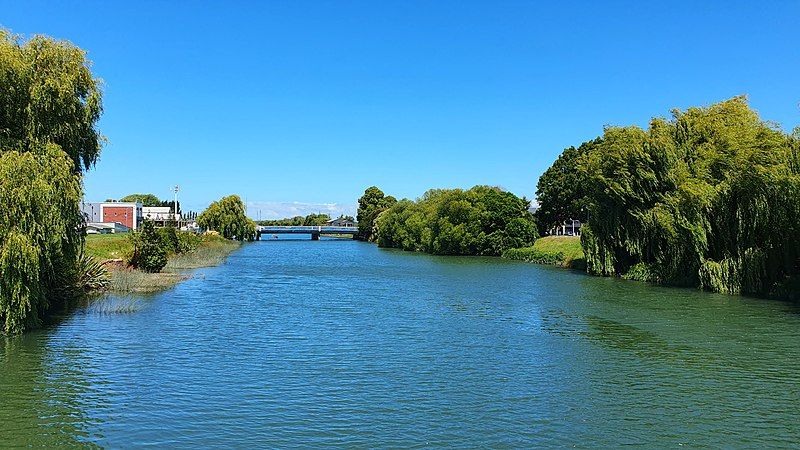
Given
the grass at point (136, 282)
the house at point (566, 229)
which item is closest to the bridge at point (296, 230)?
the house at point (566, 229)

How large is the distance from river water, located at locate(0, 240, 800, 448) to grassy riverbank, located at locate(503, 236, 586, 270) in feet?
91.4

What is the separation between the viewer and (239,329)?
25.5m

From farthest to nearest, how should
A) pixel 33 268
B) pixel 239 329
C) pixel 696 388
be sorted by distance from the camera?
1. pixel 239 329
2. pixel 33 268
3. pixel 696 388

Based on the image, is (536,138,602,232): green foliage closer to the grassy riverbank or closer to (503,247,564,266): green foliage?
the grassy riverbank

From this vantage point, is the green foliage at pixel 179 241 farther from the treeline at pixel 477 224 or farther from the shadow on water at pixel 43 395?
the shadow on water at pixel 43 395

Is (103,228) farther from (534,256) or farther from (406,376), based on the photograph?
(406,376)

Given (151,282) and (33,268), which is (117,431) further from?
(151,282)

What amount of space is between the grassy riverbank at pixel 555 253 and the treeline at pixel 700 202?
388 inches

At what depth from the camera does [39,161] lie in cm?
2075

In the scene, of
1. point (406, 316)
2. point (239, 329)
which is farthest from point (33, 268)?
point (406, 316)

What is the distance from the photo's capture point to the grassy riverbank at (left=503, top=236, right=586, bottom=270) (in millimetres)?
61438

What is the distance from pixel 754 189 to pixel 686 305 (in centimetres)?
758

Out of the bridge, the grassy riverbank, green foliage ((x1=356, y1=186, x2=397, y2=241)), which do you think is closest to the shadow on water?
the grassy riverbank

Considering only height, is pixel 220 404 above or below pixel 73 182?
below
